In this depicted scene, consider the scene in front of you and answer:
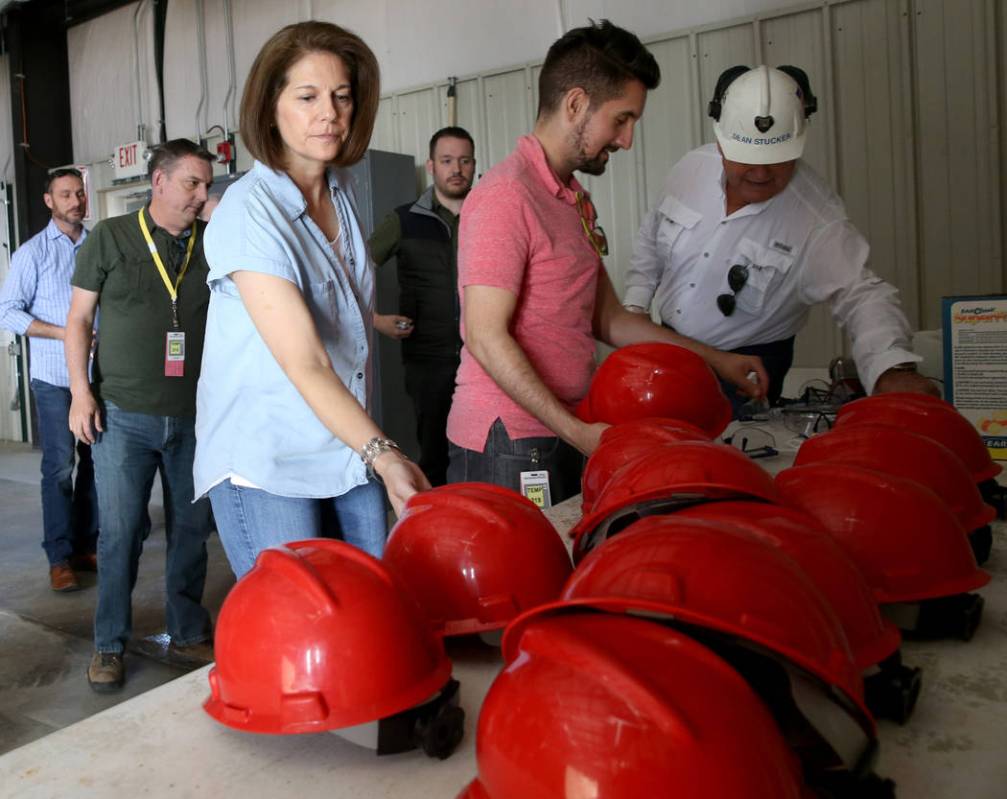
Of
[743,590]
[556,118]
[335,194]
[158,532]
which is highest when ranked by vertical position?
[556,118]

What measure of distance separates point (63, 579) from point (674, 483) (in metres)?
4.24

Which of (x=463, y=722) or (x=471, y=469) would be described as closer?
(x=463, y=722)

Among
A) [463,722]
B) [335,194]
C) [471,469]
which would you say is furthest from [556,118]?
[463,722]

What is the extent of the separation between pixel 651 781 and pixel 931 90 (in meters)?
4.86

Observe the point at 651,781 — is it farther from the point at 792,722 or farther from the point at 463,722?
the point at 463,722

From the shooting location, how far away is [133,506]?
3.38m

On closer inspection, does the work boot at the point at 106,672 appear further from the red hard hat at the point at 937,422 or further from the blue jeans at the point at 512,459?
the red hard hat at the point at 937,422

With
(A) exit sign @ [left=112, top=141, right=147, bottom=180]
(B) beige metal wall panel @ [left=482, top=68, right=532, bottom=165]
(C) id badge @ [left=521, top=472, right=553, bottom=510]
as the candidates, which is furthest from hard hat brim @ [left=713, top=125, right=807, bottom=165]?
(A) exit sign @ [left=112, top=141, right=147, bottom=180]

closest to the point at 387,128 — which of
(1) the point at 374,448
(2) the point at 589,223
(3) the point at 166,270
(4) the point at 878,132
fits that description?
(4) the point at 878,132

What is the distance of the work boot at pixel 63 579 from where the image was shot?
461 cm

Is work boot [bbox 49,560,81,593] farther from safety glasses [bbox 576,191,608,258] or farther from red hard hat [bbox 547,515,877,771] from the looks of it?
red hard hat [bbox 547,515,877,771]

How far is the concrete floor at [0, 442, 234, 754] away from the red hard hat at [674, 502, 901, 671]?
9.41 ft

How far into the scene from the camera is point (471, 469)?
7.80ft

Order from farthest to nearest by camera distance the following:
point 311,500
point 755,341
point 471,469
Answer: point 755,341
point 471,469
point 311,500
